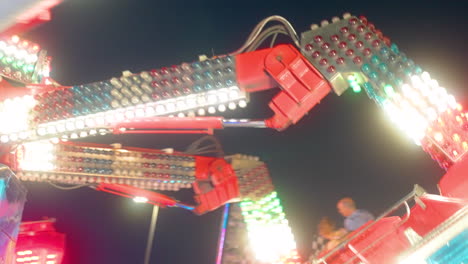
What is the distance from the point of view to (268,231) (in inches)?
349

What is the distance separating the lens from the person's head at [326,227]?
29.8ft

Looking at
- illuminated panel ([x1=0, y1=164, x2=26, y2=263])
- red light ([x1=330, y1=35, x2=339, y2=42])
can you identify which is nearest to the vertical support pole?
illuminated panel ([x1=0, y1=164, x2=26, y2=263])

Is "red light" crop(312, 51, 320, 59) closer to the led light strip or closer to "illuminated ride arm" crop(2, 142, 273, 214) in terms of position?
the led light strip

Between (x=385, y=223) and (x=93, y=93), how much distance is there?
12.7 ft

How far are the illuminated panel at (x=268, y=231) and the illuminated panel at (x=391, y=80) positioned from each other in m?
4.14

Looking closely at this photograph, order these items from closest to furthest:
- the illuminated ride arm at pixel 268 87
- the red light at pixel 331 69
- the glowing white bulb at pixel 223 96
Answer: the illuminated ride arm at pixel 268 87 → the red light at pixel 331 69 → the glowing white bulb at pixel 223 96

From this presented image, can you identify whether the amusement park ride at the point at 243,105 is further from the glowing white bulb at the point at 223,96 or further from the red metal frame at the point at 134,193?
the red metal frame at the point at 134,193

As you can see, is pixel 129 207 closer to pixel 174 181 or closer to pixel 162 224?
pixel 162 224

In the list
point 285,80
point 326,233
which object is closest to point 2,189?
point 285,80

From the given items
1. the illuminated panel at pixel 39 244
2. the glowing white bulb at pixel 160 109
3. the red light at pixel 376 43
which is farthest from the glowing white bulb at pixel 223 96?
the illuminated panel at pixel 39 244

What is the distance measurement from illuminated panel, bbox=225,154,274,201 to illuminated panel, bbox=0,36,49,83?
4109 millimetres

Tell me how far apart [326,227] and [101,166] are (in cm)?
465

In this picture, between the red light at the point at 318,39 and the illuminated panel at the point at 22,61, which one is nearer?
the red light at the point at 318,39

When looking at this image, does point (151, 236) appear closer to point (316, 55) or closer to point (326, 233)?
point (326, 233)
